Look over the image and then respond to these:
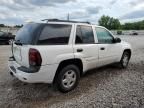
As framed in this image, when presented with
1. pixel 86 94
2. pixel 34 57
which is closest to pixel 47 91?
pixel 86 94

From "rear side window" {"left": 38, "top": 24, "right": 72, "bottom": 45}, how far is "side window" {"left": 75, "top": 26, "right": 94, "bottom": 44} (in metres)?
0.33

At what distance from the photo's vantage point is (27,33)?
458 cm

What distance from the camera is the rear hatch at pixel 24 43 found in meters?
4.25

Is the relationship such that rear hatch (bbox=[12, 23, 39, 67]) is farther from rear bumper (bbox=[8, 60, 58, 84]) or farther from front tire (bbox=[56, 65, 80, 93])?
front tire (bbox=[56, 65, 80, 93])

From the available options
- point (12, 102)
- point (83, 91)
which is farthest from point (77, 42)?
point (12, 102)

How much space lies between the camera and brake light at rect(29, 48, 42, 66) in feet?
13.4

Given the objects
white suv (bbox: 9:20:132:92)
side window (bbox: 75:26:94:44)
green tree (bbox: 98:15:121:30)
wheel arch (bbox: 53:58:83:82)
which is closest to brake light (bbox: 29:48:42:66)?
white suv (bbox: 9:20:132:92)

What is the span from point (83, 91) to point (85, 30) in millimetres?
1714

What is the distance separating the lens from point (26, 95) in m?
4.72

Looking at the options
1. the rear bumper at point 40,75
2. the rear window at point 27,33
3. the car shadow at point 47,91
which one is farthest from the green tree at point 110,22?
the rear bumper at point 40,75

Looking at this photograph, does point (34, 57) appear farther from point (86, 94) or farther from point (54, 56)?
point (86, 94)

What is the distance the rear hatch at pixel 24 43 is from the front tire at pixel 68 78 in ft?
2.96

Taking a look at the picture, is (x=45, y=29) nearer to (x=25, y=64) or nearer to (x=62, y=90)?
(x=25, y=64)

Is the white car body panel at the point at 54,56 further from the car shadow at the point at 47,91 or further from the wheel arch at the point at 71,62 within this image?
the car shadow at the point at 47,91
